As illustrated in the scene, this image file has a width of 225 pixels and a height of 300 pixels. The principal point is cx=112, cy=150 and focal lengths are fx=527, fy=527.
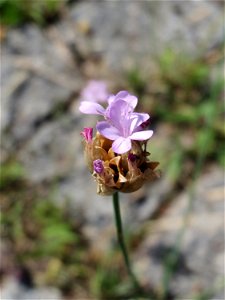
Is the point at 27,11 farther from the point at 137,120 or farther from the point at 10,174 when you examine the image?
the point at 137,120

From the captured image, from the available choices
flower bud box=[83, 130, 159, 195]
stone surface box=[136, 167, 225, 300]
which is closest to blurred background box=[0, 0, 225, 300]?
stone surface box=[136, 167, 225, 300]

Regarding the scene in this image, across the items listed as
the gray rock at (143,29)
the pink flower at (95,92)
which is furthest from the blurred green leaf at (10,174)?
the gray rock at (143,29)

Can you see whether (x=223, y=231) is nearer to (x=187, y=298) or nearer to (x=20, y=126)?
(x=187, y=298)

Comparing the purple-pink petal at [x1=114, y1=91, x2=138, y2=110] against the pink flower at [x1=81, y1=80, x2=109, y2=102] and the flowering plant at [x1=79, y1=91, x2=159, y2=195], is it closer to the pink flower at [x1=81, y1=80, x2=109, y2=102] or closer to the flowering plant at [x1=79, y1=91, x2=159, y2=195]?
the flowering plant at [x1=79, y1=91, x2=159, y2=195]

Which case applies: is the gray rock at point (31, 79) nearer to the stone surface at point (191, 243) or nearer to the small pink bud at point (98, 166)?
the stone surface at point (191, 243)

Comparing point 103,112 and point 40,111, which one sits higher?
point 40,111

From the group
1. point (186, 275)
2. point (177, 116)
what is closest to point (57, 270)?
point (186, 275)

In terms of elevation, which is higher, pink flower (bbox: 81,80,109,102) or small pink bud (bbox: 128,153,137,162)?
pink flower (bbox: 81,80,109,102)

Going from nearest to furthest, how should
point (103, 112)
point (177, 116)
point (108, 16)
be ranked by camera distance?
point (103, 112)
point (177, 116)
point (108, 16)
